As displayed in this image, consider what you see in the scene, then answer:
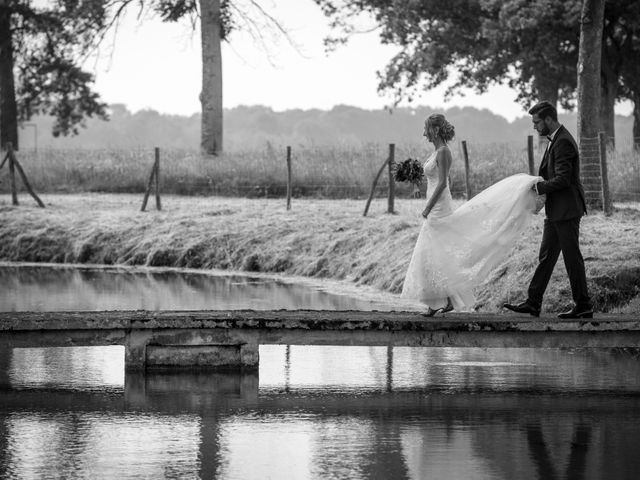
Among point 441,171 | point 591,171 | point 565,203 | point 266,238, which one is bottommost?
point 266,238

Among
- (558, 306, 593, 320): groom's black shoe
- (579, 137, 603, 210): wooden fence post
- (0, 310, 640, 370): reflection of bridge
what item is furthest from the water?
(579, 137, 603, 210): wooden fence post

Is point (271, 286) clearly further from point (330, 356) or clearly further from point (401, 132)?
point (401, 132)

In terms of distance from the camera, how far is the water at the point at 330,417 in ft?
29.1

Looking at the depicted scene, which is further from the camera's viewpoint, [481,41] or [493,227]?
[481,41]

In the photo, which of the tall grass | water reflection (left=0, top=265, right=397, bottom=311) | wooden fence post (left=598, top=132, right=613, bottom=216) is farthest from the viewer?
the tall grass

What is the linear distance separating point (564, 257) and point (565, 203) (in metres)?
0.48

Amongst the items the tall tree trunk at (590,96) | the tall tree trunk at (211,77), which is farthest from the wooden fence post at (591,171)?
the tall tree trunk at (211,77)

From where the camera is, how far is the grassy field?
19.5 meters

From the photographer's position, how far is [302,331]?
12.4 meters

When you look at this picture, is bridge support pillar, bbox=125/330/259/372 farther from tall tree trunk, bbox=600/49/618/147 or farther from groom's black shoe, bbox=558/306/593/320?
tall tree trunk, bbox=600/49/618/147

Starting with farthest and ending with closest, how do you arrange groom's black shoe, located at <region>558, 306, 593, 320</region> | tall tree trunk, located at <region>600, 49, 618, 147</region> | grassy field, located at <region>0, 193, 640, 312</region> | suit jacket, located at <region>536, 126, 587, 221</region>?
tall tree trunk, located at <region>600, 49, 618, 147</region> → grassy field, located at <region>0, 193, 640, 312</region> → groom's black shoe, located at <region>558, 306, 593, 320</region> → suit jacket, located at <region>536, 126, 587, 221</region>

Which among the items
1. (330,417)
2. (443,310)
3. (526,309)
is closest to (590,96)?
(526,309)

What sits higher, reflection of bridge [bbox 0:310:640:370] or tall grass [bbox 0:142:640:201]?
tall grass [bbox 0:142:640:201]

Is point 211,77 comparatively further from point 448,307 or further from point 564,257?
point 564,257
